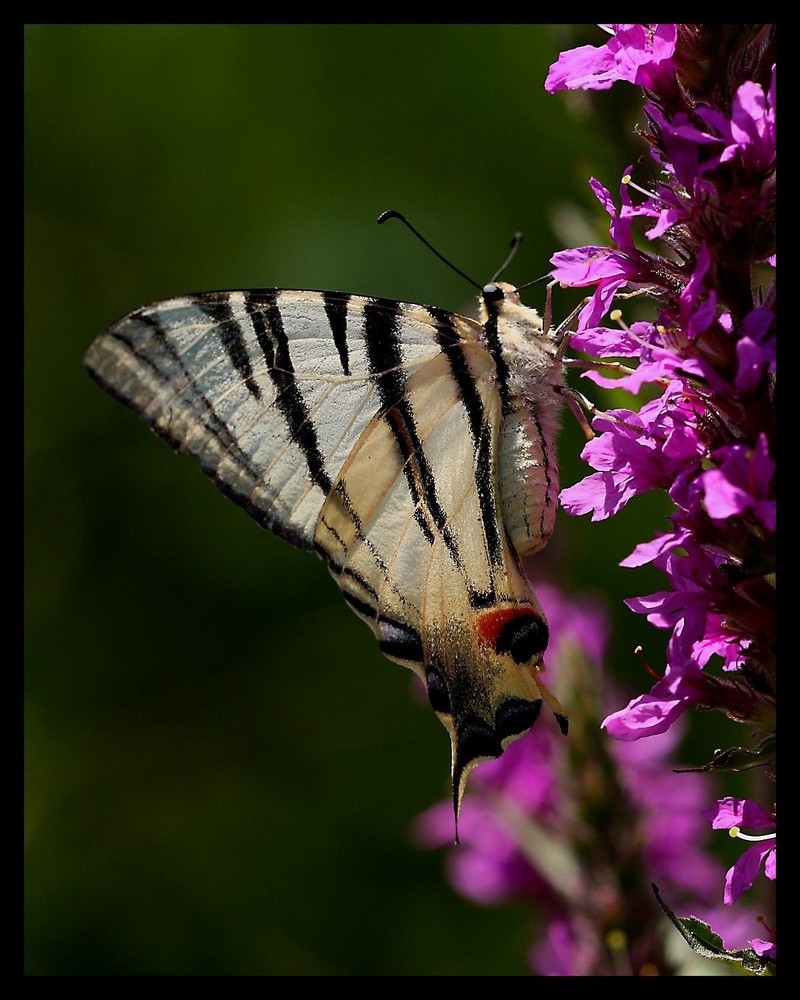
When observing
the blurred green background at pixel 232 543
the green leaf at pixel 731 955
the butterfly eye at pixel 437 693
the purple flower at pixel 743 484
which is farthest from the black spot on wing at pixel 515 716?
the blurred green background at pixel 232 543

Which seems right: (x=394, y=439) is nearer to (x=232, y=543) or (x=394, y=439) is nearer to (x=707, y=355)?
(x=707, y=355)

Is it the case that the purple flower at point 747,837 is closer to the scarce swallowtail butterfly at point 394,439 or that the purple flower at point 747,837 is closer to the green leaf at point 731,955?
the green leaf at point 731,955

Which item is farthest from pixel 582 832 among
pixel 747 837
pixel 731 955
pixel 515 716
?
pixel 731 955

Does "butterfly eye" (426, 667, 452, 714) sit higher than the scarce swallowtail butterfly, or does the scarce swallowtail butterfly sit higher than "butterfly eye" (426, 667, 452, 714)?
the scarce swallowtail butterfly

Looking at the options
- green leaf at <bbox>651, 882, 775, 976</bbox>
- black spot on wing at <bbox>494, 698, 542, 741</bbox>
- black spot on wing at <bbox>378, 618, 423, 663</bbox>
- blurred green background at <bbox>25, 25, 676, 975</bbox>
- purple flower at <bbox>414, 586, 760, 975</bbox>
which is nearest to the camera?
green leaf at <bbox>651, 882, 775, 976</bbox>

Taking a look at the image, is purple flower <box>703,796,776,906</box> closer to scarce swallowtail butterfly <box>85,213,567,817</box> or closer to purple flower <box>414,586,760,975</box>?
scarce swallowtail butterfly <box>85,213,567,817</box>

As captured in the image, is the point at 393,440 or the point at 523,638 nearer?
the point at 523,638

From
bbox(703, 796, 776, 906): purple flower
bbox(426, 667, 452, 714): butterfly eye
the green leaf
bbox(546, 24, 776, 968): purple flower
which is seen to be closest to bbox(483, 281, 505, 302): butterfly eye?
bbox(546, 24, 776, 968): purple flower
